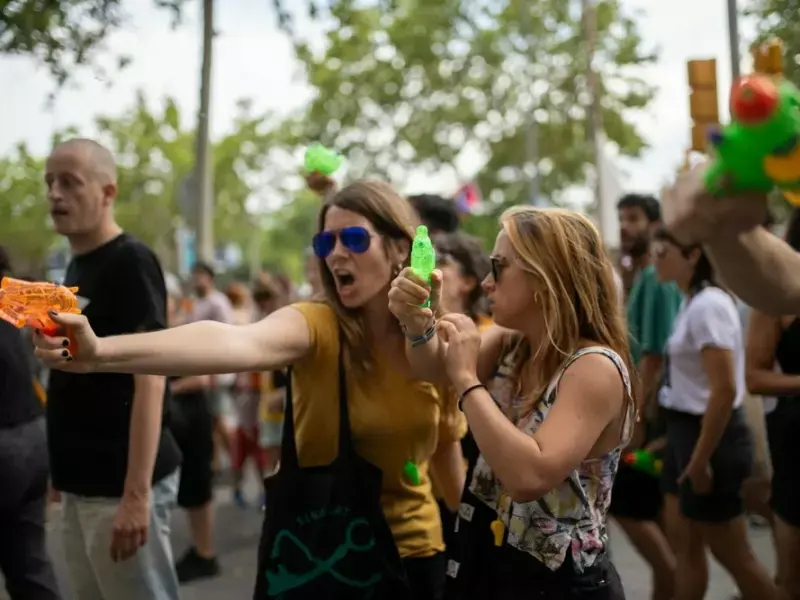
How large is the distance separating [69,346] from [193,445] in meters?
4.17

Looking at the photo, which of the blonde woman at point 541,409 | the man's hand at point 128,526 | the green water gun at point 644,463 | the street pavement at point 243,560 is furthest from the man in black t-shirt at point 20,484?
the green water gun at point 644,463

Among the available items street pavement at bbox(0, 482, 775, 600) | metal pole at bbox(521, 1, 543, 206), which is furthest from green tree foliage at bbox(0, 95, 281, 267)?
street pavement at bbox(0, 482, 775, 600)

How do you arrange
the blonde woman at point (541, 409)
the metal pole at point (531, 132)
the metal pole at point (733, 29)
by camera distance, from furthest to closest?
the metal pole at point (531, 132) < the metal pole at point (733, 29) < the blonde woman at point (541, 409)

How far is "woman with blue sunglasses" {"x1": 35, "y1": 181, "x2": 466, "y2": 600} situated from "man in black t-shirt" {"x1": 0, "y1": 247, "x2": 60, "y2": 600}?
1.46m

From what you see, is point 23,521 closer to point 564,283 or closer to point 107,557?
point 107,557

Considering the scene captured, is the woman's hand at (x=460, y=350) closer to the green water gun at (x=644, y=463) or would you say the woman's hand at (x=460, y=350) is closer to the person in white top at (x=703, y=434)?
the person in white top at (x=703, y=434)

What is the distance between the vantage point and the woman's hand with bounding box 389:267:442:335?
2025 mm

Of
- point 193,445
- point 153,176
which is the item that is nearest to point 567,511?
point 193,445

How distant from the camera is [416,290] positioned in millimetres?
2023

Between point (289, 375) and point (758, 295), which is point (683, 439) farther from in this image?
point (758, 295)

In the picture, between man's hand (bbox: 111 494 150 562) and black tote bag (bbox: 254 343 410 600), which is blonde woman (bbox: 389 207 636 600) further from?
man's hand (bbox: 111 494 150 562)

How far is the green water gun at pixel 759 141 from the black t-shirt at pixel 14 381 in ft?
9.23

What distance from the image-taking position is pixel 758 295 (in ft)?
5.20

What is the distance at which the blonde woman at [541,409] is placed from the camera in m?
1.93
